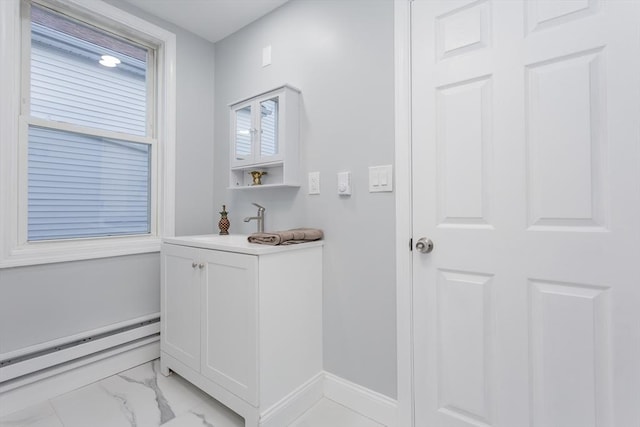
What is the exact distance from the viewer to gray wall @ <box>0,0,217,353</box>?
1587 millimetres

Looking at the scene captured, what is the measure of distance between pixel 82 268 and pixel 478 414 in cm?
221

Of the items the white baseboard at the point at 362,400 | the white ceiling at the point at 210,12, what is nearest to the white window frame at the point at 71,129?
the white ceiling at the point at 210,12

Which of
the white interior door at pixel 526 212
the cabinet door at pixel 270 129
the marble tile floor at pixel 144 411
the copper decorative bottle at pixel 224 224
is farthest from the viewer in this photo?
the copper decorative bottle at pixel 224 224

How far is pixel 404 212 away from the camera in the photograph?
139 cm

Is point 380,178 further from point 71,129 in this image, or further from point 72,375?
point 72,375

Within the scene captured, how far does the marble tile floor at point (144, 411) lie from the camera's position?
143cm

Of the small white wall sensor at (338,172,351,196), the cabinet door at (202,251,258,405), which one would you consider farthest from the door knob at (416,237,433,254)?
the cabinet door at (202,251,258,405)

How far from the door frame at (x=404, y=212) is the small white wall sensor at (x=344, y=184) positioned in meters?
0.27

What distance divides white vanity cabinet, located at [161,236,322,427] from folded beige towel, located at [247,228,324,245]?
39 millimetres

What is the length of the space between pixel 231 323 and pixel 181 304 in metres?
0.49

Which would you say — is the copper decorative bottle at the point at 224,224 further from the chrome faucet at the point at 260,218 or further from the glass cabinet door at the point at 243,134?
the glass cabinet door at the point at 243,134

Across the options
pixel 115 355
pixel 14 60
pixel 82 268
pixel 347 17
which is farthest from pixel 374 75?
pixel 115 355

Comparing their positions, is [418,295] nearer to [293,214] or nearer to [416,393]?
[416,393]

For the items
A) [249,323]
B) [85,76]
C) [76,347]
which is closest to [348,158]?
[249,323]
